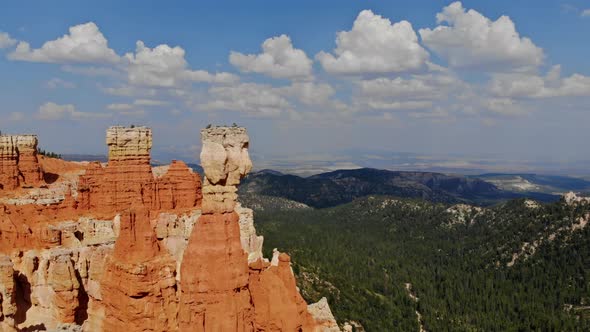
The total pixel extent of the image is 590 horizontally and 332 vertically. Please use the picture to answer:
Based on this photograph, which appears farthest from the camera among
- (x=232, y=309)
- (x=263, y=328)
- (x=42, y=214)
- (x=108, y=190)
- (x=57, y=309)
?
(x=108, y=190)

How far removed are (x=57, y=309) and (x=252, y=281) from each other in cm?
2245

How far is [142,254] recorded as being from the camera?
1273 inches

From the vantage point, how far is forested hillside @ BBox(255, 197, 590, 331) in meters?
122

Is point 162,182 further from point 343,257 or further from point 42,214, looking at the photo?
point 343,257

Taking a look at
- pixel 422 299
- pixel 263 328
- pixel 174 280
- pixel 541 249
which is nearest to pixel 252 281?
pixel 263 328

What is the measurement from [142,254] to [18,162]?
160ft

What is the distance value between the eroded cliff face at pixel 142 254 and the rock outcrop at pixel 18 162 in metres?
0.35

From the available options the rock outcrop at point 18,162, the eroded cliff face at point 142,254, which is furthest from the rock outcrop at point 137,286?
the rock outcrop at point 18,162

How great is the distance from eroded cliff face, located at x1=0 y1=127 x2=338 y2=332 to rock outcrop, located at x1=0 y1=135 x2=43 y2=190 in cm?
35

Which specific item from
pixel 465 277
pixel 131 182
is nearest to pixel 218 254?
pixel 131 182

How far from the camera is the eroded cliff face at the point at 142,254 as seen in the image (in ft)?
94.9

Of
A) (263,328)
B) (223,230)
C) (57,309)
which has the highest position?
(223,230)

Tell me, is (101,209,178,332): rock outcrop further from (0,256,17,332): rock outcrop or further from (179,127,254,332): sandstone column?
(0,256,17,332): rock outcrop

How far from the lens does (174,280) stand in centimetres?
3119
